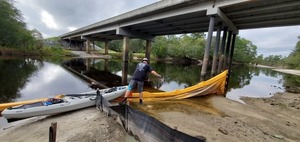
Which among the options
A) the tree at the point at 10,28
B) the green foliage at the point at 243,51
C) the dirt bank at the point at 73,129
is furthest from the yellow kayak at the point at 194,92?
the green foliage at the point at 243,51

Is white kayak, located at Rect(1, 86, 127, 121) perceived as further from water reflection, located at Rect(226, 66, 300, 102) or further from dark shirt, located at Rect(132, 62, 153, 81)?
water reflection, located at Rect(226, 66, 300, 102)

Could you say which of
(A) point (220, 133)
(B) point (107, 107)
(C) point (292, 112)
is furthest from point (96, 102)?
(C) point (292, 112)

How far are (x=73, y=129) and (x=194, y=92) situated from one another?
6125 millimetres

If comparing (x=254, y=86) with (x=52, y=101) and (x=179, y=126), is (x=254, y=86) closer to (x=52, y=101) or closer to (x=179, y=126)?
(x=179, y=126)

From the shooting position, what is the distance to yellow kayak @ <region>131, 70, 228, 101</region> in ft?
25.9

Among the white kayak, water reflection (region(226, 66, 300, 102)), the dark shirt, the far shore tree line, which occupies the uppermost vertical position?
the far shore tree line

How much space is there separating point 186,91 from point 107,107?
181 inches

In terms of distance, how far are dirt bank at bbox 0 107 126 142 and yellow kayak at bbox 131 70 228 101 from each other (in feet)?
8.49

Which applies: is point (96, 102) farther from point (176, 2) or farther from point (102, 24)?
point (102, 24)

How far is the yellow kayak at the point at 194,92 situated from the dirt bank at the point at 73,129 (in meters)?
2.59

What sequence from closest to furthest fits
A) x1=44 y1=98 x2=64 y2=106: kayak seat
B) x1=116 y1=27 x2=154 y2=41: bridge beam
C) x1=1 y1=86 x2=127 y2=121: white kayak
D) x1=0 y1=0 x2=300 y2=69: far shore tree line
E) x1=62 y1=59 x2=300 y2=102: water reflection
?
x1=1 y1=86 x2=127 y2=121: white kayak
x1=44 y1=98 x2=64 y2=106: kayak seat
x1=62 y1=59 x2=300 y2=102: water reflection
x1=116 y1=27 x2=154 y2=41: bridge beam
x1=0 y1=0 x2=300 y2=69: far shore tree line

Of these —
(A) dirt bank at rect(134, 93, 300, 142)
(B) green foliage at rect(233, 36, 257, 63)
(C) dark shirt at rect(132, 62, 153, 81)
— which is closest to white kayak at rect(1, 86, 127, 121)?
(C) dark shirt at rect(132, 62, 153, 81)

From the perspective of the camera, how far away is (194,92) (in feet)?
29.4

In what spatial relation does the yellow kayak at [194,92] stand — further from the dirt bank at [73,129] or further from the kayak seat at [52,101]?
the kayak seat at [52,101]
